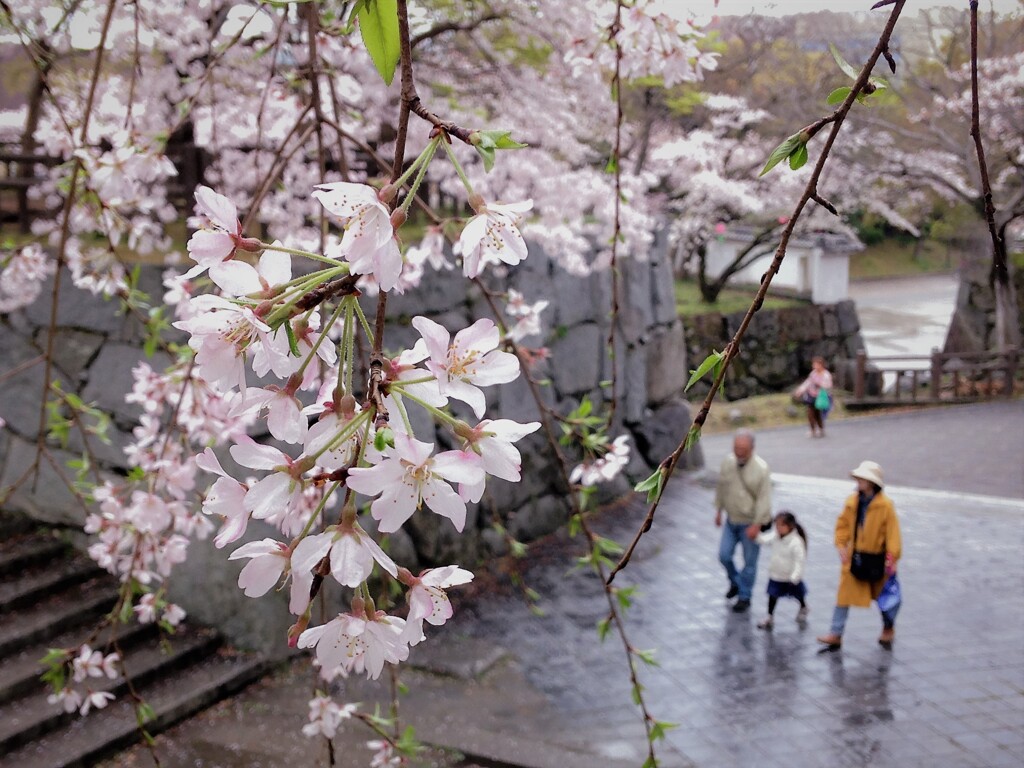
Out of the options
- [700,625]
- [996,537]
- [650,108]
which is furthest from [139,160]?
[650,108]

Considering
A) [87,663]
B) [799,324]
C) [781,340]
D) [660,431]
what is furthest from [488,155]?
[799,324]

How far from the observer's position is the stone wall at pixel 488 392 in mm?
3818

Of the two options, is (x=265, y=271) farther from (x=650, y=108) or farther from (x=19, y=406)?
(x=650, y=108)

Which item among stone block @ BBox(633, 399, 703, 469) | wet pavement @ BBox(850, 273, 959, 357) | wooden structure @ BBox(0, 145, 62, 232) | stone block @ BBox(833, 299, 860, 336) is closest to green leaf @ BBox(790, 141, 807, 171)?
wooden structure @ BBox(0, 145, 62, 232)

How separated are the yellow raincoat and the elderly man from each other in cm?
53

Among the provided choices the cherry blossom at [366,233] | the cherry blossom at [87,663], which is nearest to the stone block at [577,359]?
the cherry blossom at [87,663]

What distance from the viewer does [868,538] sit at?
376cm

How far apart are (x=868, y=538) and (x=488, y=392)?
2.03 meters

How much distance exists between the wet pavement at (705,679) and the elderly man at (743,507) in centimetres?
16

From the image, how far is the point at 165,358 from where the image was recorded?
3.77m

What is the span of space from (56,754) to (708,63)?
288cm

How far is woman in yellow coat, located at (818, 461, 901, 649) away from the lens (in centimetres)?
374

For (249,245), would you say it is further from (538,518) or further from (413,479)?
(538,518)

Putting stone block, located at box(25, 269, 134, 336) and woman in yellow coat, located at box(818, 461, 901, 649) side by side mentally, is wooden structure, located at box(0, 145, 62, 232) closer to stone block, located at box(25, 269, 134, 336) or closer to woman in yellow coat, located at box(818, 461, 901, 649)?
stone block, located at box(25, 269, 134, 336)
